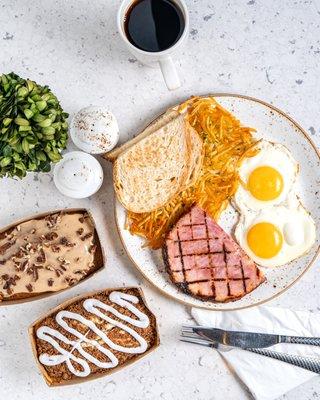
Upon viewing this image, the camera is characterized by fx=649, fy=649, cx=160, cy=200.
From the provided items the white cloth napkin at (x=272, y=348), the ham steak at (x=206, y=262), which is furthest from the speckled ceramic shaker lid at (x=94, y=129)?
the white cloth napkin at (x=272, y=348)

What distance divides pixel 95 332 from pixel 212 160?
99 centimetres

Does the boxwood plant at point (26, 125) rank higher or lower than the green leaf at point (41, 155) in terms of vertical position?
higher

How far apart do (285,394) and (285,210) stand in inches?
36.5

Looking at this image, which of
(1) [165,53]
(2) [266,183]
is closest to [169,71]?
(1) [165,53]

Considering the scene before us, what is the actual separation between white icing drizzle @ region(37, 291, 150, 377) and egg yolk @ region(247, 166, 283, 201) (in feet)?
2.53

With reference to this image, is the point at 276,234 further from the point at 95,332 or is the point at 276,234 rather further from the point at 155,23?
the point at 155,23

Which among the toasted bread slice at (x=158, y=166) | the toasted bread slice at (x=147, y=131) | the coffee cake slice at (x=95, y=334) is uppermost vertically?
the toasted bread slice at (x=147, y=131)

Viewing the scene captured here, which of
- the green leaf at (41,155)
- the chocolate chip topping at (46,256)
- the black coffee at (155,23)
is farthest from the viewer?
the chocolate chip topping at (46,256)

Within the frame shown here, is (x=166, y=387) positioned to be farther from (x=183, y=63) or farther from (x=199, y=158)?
(x=183, y=63)

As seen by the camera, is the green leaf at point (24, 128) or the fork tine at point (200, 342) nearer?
the green leaf at point (24, 128)

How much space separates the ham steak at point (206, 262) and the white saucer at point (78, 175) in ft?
1.44

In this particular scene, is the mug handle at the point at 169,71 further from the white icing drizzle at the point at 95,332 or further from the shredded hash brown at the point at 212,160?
the white icing drizzle at the point at 95,332

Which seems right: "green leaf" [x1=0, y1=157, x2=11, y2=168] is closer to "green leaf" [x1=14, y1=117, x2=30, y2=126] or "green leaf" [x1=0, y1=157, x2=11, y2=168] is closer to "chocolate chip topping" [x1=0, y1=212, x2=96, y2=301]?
"green leaf" [x1=14, y1=117, x2=30, y2=126]

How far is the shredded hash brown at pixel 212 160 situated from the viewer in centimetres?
308
